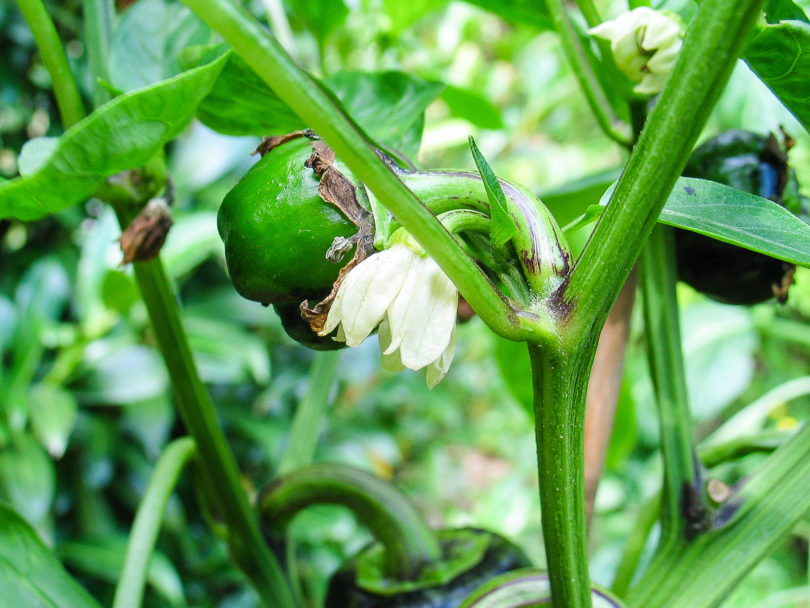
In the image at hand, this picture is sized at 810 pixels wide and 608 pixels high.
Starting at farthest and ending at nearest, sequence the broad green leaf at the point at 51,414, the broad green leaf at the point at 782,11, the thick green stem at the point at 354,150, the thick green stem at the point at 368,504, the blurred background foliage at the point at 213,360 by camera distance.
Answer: the broad green leaf at the point at 51,414, the blurred background foliage at the point at 213,360, the thick green stem at the point at 368,504, the broad green leaf at the point at 782,11, the thick green stem at the point at 354,150

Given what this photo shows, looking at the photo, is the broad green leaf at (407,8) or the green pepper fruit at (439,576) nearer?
the green pepper fruit at (439,576)

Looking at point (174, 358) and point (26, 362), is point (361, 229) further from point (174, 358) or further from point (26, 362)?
point (26, 362)

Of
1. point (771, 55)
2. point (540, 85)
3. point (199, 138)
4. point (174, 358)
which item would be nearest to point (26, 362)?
point (199, 138)

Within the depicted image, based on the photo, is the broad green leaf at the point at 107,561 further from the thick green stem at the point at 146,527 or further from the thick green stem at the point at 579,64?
the thick green stem at the point at 579,64

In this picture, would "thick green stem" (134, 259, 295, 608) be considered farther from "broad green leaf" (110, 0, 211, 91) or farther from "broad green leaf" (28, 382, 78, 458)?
"broad green leaf" (28, 382, 78, 458)

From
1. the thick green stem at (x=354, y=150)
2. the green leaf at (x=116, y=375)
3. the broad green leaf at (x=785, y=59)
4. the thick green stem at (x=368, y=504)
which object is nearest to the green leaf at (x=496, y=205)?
the thick green stem at (x=354, y=150)
